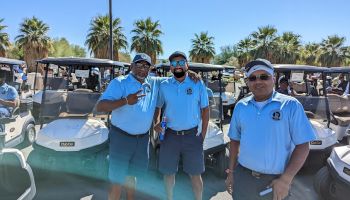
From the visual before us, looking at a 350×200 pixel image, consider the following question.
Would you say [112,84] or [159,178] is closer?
[112,84]

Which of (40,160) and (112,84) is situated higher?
(112,84)

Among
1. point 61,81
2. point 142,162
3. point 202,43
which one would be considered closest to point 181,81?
point 142,162

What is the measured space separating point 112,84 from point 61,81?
12.2 feet

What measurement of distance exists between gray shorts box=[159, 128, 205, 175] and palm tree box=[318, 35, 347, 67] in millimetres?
35330

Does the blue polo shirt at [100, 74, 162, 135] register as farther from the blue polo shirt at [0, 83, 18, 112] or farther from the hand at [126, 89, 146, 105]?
the blue polo shirt at [0, 83, 18, 112]

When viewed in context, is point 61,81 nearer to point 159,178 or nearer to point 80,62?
point 80,62

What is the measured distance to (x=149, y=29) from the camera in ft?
93.8

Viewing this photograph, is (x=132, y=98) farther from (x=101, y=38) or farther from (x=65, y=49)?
(x=65, y=49)

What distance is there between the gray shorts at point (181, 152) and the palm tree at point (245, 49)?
32.0 m

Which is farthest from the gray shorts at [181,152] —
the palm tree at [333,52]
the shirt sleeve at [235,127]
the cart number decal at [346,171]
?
the palm tree at [333,52]

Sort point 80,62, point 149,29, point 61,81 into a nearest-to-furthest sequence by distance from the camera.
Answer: point 80,62 < point 61,81 < point 149,29

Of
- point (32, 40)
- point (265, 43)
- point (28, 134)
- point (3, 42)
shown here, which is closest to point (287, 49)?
point (265, 43)

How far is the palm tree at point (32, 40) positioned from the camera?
2991 cm

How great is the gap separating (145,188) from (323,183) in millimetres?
2067
